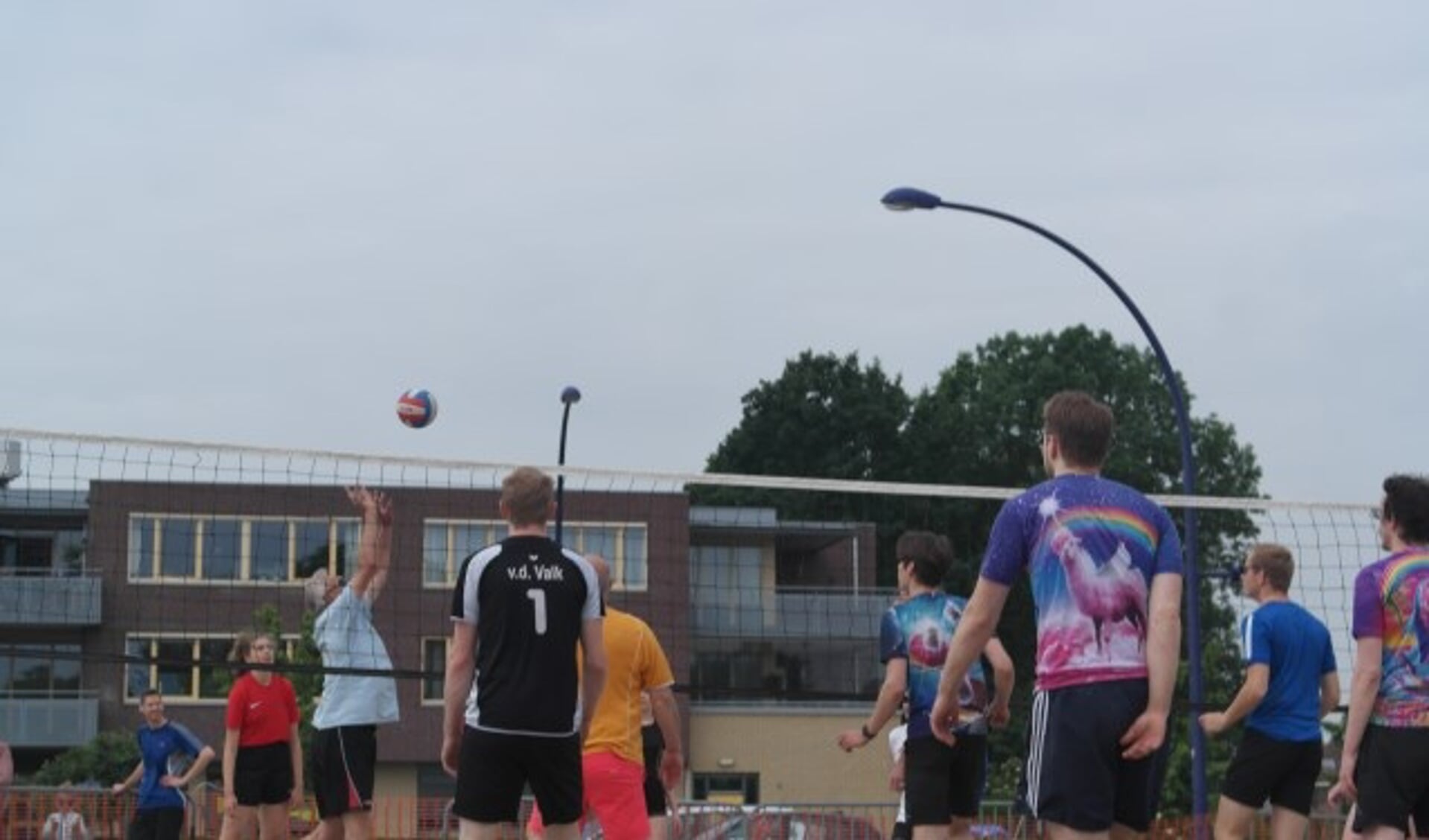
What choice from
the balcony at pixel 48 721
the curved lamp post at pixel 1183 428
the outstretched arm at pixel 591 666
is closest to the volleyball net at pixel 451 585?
the balcony at pixel 48 721

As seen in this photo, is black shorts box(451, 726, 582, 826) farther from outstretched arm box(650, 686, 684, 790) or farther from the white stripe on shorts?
the white stripe on shorts

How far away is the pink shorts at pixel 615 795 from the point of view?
12.2 meters

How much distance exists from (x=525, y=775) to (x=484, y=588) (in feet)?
2.69

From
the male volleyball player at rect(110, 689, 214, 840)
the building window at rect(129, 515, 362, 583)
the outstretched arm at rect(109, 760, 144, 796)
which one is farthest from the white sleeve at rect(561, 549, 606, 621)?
the building window at rect(129, 515, 362, 583)

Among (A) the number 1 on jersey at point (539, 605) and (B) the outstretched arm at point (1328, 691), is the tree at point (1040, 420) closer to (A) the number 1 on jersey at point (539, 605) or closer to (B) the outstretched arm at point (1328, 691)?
(B) the outstretched arm at point (1328, 691)

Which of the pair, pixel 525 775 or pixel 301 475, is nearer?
pixel 525 775

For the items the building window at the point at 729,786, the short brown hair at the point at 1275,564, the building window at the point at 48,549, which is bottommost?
the building window at the point at 729,786

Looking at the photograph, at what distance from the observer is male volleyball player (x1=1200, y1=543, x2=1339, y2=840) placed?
12.4 metres

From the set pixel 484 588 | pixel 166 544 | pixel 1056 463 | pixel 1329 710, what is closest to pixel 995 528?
pixel 1056 463

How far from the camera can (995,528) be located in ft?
26.2

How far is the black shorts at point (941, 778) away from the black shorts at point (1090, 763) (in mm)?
4231

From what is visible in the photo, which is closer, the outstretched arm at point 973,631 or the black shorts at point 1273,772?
the outstretched arm at point 973,631

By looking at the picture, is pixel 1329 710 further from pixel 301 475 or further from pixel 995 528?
pixel 301 475

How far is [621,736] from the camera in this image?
12.2m
